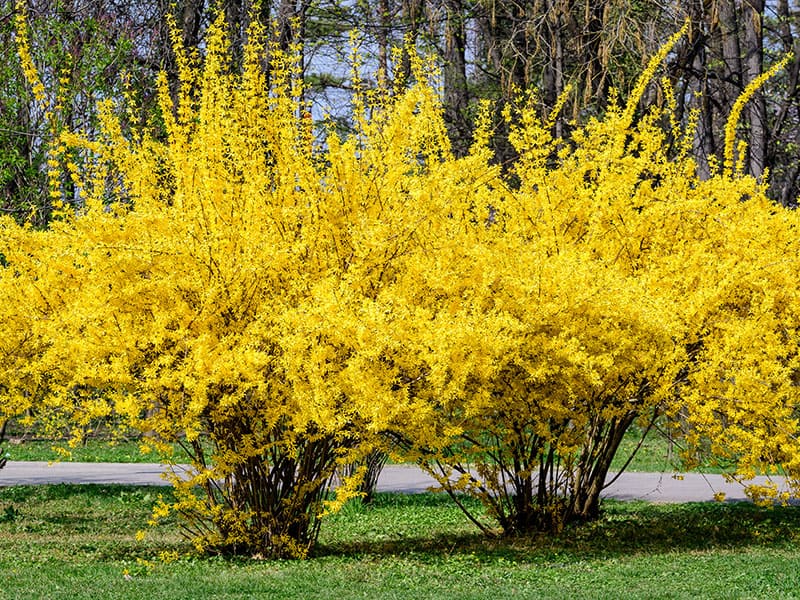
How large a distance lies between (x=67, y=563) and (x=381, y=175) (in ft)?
11.4

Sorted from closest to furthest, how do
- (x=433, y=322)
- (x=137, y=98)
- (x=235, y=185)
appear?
(x=433, y=322) < (x=235, y=185) < (x=137, y=98)

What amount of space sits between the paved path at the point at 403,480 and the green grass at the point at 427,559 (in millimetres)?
1473

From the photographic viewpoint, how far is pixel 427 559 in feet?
26.0

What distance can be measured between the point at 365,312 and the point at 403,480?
8.20 meters

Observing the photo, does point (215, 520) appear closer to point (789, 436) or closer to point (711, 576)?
point (711, 576)

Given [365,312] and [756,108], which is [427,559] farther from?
[756,108]

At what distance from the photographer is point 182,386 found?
7.05m

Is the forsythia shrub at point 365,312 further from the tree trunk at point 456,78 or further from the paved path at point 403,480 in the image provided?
the tree trunk at point 456,78

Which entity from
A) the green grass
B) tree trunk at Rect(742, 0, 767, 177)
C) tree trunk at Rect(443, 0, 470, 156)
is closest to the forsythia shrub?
the green grass

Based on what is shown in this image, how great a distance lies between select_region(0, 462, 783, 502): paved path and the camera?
12.9 meters

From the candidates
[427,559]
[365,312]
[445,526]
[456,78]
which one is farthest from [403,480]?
[365,312]

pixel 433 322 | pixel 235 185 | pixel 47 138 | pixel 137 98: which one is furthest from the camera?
pixel 137 98

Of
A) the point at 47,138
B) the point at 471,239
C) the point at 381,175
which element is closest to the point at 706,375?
the point at 471,239

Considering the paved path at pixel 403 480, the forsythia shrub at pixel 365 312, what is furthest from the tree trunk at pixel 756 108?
the forsythia shrub at pixel 365 312
